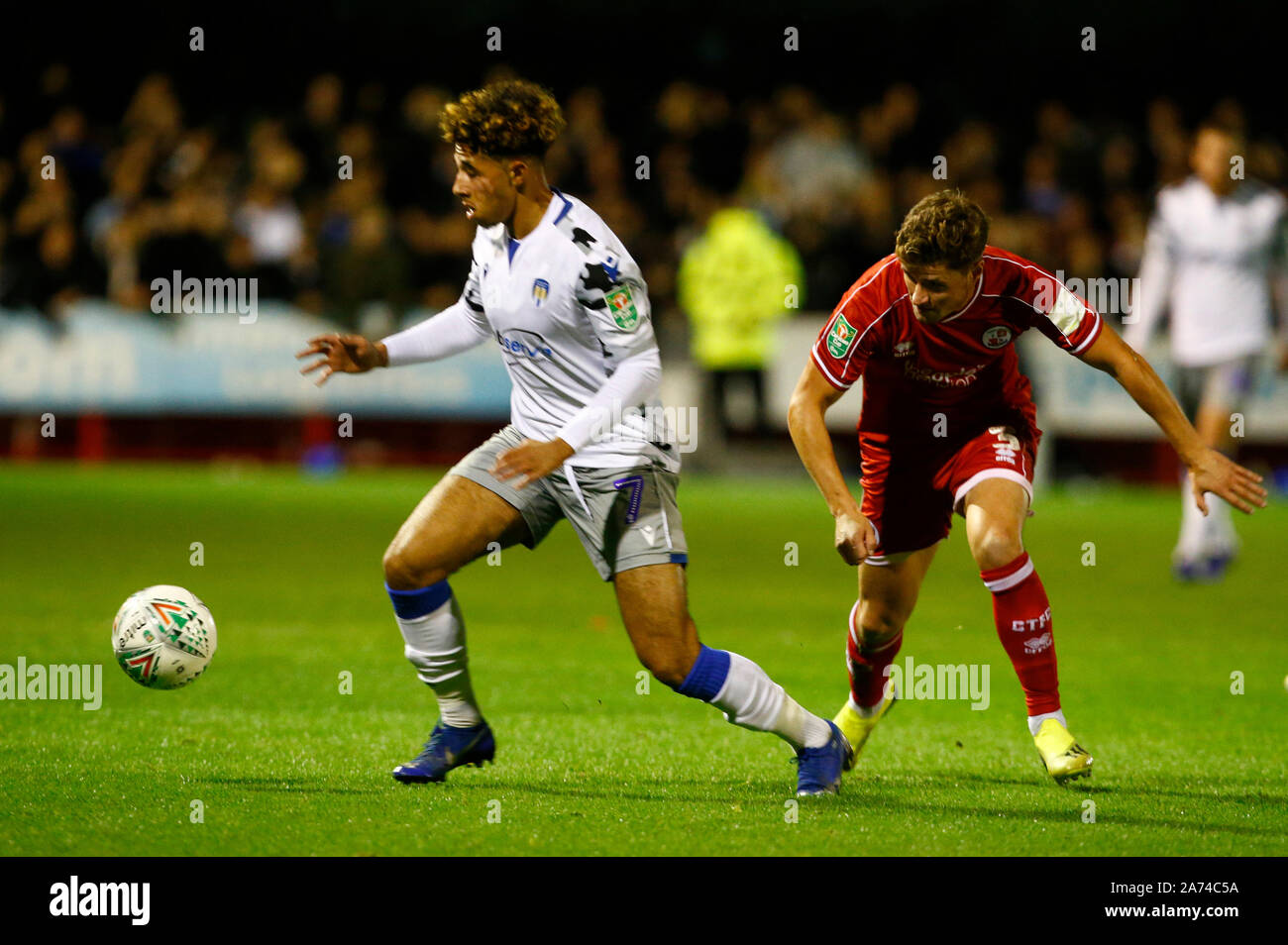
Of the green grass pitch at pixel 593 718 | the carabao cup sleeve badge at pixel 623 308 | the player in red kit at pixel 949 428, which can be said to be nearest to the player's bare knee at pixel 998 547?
the player in red kit at pixel 949 428

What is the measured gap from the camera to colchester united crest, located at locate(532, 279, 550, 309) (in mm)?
5117

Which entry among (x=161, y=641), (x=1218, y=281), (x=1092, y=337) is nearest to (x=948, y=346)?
(x=1092, y=337)

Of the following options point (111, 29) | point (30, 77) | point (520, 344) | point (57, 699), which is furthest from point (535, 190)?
point (111, 29)

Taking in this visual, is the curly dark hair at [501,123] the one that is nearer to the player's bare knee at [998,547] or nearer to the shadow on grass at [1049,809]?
the player's bare knee at [998,547]

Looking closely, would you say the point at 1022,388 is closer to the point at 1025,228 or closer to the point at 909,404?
the point at 909,404

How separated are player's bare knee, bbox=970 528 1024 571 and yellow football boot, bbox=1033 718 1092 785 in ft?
1.67

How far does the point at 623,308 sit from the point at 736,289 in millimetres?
11697

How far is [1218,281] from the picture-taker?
11203 mm

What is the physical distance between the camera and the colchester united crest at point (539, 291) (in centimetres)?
512

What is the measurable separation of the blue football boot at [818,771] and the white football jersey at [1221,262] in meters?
6.43

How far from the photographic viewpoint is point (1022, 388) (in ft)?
19.4

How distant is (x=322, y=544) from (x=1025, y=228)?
9.10 metres

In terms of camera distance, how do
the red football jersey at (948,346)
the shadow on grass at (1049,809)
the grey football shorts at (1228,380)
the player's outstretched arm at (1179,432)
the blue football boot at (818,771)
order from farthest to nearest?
the grey football shorts at (1228,380), the red football jersey at (948,346), the blue football boot at (818,771), the player's outstretched arm at (1179,432), the shadow on grass at (1049,809)

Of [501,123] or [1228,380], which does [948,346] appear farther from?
[1228,380]
